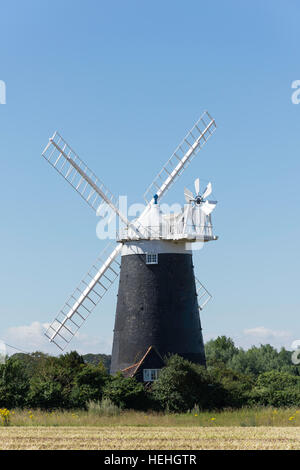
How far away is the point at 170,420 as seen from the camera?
3002 cm

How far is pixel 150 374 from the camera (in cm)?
3578

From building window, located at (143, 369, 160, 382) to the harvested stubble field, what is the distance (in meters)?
10.5

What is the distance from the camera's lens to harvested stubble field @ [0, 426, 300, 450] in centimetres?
1908

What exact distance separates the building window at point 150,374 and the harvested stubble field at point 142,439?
1047 cm

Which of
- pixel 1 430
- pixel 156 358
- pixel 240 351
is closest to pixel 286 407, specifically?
pixel 156 358

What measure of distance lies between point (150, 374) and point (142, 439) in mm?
15286

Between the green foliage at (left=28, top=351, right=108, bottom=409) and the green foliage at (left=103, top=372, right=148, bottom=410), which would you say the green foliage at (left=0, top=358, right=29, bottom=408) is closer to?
the green foliage at (left=28, top=351, right=108, bottom=409)

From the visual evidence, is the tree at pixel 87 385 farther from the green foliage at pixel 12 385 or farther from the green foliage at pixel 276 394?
the green foliage at pixel 276 394

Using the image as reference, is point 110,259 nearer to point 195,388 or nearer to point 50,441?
point 195,388

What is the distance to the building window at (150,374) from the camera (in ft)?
117

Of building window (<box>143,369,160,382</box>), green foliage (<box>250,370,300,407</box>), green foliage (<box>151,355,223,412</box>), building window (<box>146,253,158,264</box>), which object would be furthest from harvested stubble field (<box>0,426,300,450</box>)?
building window (<box>146,253,158,264</box>)

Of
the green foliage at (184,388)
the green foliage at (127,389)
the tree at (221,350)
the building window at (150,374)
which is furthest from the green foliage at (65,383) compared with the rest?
the tree at (221,350)

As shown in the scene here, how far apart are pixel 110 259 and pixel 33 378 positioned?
7747mm

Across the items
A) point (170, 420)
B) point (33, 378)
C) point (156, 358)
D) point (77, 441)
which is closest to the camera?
point (77, 441)
